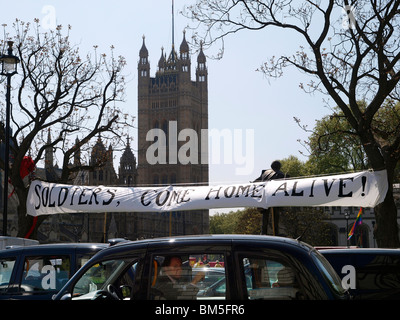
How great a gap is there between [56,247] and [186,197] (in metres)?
3.48

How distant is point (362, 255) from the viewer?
8.86 m

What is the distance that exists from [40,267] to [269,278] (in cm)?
513

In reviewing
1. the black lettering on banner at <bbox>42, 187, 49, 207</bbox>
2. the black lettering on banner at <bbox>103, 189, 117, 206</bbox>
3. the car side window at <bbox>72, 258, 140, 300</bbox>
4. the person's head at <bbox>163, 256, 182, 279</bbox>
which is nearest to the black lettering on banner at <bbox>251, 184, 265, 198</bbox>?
the black lettering on banner at <bbox>103, 189, 117, 206</bbox>

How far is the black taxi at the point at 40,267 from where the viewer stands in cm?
900

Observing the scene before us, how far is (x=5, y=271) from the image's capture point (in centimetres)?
916

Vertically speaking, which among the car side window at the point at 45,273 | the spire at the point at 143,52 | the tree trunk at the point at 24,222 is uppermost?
the spire at the point at 143,52

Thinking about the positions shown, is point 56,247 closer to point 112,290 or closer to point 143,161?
point 112,290

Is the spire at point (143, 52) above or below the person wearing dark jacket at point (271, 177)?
above

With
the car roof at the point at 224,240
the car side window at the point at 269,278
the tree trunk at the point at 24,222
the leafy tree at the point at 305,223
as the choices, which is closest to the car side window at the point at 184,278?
the car roof at the point at 224,240

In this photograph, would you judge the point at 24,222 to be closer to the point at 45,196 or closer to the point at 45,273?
the point at 45,196

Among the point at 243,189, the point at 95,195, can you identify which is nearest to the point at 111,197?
the point at 95,195

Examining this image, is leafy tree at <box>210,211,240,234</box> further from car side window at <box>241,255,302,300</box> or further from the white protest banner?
car side window at <box>241,255,302,300</box>

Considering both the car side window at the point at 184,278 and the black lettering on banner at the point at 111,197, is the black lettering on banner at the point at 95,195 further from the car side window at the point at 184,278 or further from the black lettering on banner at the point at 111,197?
the car side window at the point at 184,278
